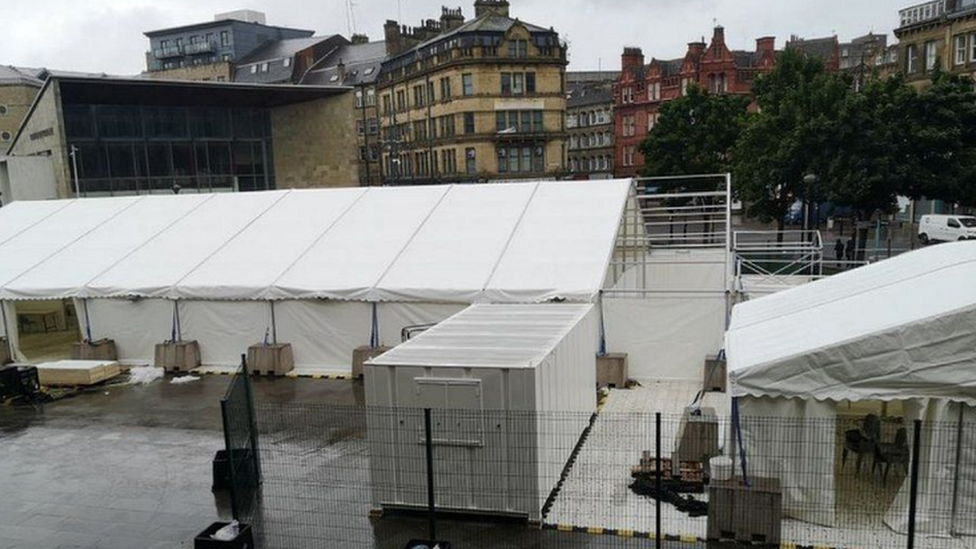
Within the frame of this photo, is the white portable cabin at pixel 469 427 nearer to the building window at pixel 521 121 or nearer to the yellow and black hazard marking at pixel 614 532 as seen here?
the yellow and black hazard marking at pixel 614 532

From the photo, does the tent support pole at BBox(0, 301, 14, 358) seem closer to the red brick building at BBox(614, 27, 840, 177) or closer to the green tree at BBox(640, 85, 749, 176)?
the green tree at BBox(640, 85, 749, 176)

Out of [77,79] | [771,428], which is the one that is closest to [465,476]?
[771,428]

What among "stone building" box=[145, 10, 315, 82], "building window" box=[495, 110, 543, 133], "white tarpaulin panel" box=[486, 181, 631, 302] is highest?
"stone building" box=[145, 10, 315, 82]

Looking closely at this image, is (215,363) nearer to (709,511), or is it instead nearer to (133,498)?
(133,498)

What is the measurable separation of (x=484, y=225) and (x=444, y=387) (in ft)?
34.0

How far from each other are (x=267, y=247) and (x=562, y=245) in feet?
27.4

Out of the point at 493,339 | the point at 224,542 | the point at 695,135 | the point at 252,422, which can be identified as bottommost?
the point at 224,542

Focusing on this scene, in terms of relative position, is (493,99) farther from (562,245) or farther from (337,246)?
(562,245)

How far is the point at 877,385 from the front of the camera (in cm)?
870

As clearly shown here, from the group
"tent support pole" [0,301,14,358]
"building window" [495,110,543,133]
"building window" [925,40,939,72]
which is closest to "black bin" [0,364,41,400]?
"tent support pole" [0,301,14,358]

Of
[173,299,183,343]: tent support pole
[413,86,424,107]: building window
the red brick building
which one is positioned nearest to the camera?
[173,299,183,343]: tent support pole

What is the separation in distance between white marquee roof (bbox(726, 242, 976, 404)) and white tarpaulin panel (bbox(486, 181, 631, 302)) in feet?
20.3

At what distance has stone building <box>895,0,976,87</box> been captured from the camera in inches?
1859

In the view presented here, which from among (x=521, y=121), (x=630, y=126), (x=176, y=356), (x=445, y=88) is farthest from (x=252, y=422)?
(x=630, y=126)
